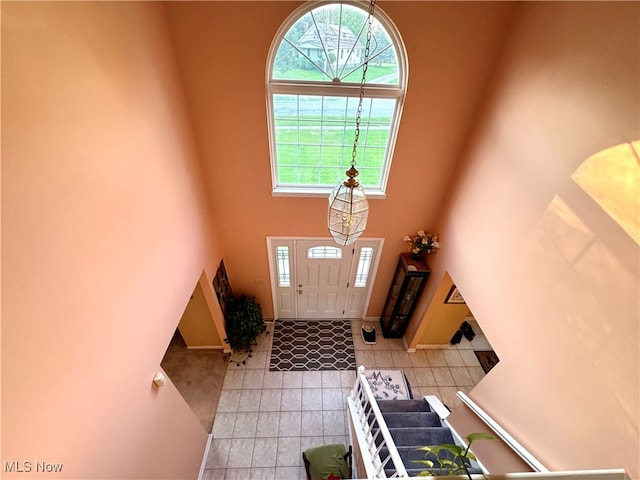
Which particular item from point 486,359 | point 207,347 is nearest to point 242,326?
point 207,347

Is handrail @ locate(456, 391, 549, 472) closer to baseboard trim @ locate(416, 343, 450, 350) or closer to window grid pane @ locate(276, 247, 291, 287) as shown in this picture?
baseboard trim @ locate(416, 343, 450, 350)

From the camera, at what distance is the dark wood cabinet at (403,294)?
14.3ft

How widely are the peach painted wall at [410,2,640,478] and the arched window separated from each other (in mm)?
1040

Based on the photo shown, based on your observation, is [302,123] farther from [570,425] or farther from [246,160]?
[570,425]

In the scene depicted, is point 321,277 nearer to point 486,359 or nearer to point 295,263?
point 295,263

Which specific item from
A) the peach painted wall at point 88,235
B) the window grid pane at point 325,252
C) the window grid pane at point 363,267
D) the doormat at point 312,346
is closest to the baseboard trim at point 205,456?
the peach painted wall at point 88,235

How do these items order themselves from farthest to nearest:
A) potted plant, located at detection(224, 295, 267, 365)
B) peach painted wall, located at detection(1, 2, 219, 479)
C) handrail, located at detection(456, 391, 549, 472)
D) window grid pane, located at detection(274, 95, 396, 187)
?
potted plant, located at detection(224, 295, 267, 365)
window grid pane, located at detection(274, 95, 396, 187)
handrail, located at detection(456, 391, 549, 472)
peach painted wall, located at detection(1, 2, 219, 479)

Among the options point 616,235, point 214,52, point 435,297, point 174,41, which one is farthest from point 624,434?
point 174,41

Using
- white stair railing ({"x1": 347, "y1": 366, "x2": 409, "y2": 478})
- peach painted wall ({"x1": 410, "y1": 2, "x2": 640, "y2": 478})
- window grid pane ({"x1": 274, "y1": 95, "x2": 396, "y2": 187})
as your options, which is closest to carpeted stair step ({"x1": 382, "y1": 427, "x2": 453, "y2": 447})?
white stair railing ({"x1": 347, "y1": 366, "x2": 409, "y2": 478})

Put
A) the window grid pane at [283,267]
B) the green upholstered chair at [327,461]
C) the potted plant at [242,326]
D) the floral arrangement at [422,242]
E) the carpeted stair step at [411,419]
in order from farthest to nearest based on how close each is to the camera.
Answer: the potted plant at [242,326]
the window grid pane at [283,267]
the floral arrangement at [422,242]
the carpeted stair step at [411,419]
the green upholstered chair at [327,461]

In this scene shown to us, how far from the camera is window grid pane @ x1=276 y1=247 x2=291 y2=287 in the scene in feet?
15.0

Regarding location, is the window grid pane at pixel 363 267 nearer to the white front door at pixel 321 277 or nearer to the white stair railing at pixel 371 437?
the white front door at pixel 321 277

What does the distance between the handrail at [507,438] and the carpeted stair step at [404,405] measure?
36.1 inches

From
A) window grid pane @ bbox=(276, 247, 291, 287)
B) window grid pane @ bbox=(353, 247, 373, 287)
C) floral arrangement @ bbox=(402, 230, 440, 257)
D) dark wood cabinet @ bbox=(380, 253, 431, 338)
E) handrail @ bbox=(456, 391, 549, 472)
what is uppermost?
window grid pane @ bbox=(276, 247, 291, 287)
